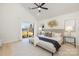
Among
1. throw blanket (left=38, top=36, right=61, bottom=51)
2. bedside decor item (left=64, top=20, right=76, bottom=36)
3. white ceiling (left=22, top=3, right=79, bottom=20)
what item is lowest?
throw blanket (left=38, top=36, right=61, bottom=51)

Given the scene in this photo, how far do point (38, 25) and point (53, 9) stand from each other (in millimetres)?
484

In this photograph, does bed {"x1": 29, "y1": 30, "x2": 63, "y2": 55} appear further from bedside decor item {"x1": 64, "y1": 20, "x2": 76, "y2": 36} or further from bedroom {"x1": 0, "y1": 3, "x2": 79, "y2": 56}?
bedside decor item {"x1": 64, "y1": 20, "x2": 76, "y2": 36}

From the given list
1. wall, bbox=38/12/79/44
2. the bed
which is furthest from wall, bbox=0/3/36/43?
the bed

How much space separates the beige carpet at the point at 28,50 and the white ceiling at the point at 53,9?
705 millimetres

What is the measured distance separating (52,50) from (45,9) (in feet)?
2.96

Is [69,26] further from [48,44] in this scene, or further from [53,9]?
[48,44]

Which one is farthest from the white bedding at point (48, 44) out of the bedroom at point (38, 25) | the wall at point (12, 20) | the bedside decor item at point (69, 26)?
the wall at point (12, 20)

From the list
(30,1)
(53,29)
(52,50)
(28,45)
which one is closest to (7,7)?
(30,1)

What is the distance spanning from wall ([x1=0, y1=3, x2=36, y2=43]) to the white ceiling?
0.37 feet

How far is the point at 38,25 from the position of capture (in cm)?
182

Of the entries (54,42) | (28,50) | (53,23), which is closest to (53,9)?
(53,23)

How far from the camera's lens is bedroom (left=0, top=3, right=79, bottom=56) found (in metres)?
1.64

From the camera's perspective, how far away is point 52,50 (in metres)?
1.73

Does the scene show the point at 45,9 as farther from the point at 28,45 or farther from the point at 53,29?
the point at 28,45
